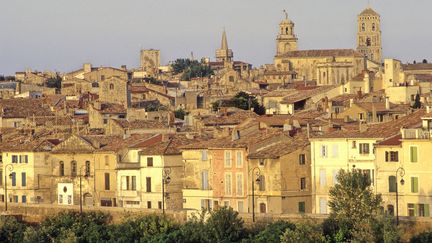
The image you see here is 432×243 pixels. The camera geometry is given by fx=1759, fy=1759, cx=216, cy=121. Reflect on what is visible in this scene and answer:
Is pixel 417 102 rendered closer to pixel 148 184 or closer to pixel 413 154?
pixel 148 184

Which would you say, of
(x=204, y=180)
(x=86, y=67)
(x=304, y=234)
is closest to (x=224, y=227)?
(x=304, y=234)

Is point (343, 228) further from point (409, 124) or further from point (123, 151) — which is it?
point (123, 151)

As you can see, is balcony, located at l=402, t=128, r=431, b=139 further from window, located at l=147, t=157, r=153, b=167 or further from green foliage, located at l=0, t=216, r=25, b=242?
green foliage, located at l=0, t=216, r=25, b=242

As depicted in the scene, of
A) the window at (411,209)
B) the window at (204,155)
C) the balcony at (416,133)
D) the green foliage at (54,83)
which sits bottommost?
the window at (411,209)

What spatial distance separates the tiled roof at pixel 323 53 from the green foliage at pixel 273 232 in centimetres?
11230

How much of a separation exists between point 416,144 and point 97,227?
512 inches

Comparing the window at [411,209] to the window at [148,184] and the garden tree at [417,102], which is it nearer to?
the window at [148,184]

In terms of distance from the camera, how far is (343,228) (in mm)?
56562

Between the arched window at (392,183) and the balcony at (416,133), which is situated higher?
the balcony at (416,133)

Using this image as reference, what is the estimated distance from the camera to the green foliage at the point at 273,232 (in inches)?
2281

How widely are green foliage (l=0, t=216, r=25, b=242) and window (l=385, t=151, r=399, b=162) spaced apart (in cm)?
1519

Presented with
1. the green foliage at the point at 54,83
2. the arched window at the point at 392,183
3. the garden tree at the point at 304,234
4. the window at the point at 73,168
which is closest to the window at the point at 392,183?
the arched window at the point at 392,183

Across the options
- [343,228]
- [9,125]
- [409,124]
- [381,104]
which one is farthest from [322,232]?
[9,125]

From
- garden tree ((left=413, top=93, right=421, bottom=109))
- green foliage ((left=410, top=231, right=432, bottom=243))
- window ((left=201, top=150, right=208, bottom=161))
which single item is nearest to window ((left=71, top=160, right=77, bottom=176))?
window ((left=201, top=150, right=208, bottom=161))
